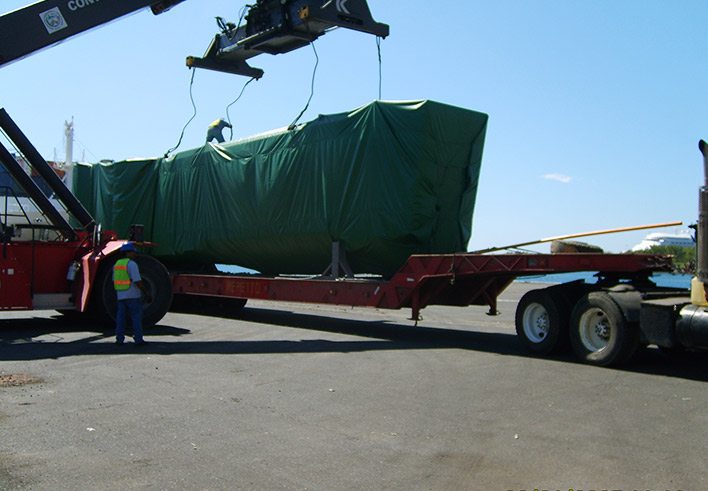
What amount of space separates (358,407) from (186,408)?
64.7 inches

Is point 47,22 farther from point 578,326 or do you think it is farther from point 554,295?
point 578,326

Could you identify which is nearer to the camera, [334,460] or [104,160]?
[334,460]

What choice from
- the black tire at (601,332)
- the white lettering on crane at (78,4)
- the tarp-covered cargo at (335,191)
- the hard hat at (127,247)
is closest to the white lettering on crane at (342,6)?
the tarp-covered cargo at (335,191)

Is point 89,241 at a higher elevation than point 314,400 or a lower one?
higher

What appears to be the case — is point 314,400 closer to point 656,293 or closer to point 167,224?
point 656,293

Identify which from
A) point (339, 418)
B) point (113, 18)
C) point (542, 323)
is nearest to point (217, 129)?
point (113, 18)

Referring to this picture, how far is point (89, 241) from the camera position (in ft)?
40.6

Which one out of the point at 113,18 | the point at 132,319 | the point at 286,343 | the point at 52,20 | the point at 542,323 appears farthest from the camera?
the point at 113,18

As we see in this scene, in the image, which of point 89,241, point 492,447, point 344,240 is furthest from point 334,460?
point 89,241

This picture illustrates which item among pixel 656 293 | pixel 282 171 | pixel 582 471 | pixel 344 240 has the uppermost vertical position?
pixel 282 171

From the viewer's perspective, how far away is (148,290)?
40.5 feet

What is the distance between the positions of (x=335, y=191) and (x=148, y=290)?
4.01m

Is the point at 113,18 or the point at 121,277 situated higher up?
the point at 113,18

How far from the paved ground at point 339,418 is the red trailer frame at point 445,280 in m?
1.20
